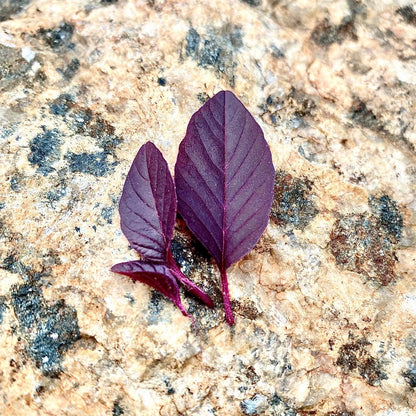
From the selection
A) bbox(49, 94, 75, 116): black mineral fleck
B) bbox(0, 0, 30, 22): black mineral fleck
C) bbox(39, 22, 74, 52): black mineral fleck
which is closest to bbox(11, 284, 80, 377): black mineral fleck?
bbox(49, 94, 75, 116): black mineral fleck

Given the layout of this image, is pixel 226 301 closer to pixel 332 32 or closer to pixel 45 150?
pixel 45 150

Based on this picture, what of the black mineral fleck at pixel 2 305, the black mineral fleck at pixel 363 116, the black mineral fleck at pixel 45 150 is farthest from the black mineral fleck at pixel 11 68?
the black mineral fleck at pixel 363 116

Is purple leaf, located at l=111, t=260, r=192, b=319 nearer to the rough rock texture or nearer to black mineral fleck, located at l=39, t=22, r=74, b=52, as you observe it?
the rough rock texture

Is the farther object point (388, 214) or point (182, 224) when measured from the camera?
point (388, 214)

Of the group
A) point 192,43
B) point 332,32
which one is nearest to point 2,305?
point 192,43

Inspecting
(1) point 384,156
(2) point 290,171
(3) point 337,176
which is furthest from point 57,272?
(1) point 384,156

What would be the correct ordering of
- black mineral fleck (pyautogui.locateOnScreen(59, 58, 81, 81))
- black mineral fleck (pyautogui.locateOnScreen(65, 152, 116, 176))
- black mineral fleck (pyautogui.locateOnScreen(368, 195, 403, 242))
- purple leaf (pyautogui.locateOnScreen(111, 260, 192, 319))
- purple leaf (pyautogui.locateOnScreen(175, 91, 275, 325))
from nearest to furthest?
purple leaf (pyautogui.locateOnScreen(111, 260, 192, 319)), purple leaf (pyautogui.locateOnScreen(175, 91, 275, 325)), black mineral fleck (pyautogui.locateOnScreen(65, 152, 116, 176)), black mineral fleck (pyautogui.locateOnScreen(368, 195, 403, 242)), black mineral fleck (pyautogui.locateOnScreen(59, 58, 81, 81))
